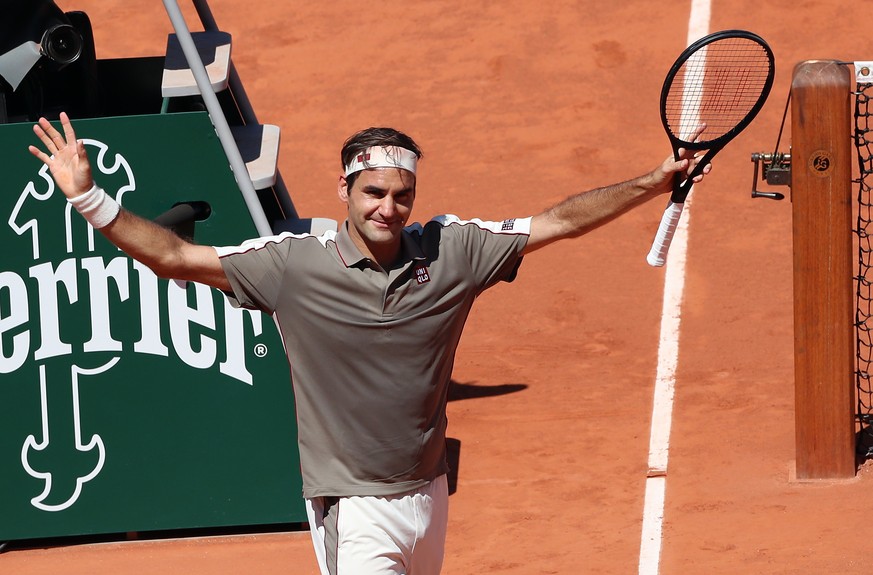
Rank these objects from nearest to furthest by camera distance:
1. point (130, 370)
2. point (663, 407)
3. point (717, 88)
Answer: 1. point (717, 88)
2. point (130, 370)
3. point (663, 407)

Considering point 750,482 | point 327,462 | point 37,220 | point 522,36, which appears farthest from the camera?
point 522,36

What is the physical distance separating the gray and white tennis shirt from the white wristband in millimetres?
403

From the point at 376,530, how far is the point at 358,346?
58 centimetres

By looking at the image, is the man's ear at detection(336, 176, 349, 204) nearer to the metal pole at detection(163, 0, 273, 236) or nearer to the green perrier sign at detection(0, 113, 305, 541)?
the metal pole at detection(163, 0, 273, 236)

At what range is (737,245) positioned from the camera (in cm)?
1091

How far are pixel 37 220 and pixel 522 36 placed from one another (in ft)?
27.8

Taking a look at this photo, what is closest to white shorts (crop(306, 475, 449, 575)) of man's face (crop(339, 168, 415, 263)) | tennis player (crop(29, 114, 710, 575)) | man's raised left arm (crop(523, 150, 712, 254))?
tennis player (crop(29, 114, 710, 575))

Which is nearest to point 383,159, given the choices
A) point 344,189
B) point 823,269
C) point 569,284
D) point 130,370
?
point 344,189

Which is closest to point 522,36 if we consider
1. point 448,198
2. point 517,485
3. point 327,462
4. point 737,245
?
point 448,198

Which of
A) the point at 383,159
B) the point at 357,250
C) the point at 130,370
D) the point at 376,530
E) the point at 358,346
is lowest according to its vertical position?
the point at 376,530

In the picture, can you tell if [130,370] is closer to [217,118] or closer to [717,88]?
[217,118]

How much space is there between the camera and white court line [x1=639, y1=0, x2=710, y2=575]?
22.4 ft

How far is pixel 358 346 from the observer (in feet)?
14.4

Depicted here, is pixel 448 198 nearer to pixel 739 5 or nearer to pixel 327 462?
pixel 739 5
